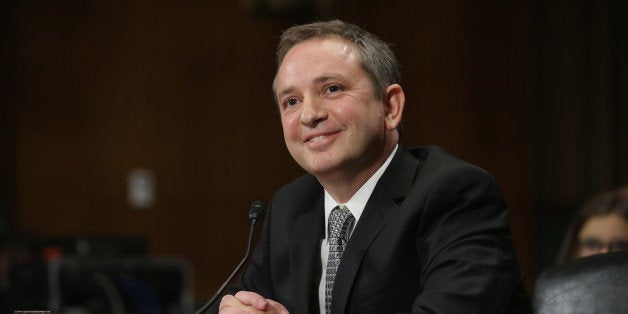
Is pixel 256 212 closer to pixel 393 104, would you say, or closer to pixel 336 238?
pixel 336 238

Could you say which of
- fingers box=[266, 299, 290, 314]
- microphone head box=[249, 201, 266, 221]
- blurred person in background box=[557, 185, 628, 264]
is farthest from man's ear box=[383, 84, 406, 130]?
blurred person in background box=[557, 185, 628, 264]

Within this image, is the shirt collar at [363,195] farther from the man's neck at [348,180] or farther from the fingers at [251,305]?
the fingers at [251,305]

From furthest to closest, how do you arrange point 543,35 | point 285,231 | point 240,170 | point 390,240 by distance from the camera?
1. point 240,170
2. point 543,35
3. point 285,231
4. point 390,240

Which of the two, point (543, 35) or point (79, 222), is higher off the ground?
point (543, 35)

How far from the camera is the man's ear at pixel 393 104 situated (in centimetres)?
246

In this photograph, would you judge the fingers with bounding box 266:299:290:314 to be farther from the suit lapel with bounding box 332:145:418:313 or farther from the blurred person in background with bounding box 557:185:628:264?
the blurred person in background with bounding box 557:185:628:264

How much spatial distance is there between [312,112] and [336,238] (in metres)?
0.33

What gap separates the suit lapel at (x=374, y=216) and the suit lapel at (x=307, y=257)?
0.13 meters

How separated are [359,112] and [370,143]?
9cm

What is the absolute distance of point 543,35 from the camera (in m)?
7.80

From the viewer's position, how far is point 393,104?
8.14 feet

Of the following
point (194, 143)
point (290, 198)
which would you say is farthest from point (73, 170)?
point (290, 198)

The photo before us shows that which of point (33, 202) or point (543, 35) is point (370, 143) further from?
point (33, 202)

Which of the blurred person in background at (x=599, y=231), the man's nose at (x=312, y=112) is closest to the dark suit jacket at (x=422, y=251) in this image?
the man's nose at (x=312, y=112)
